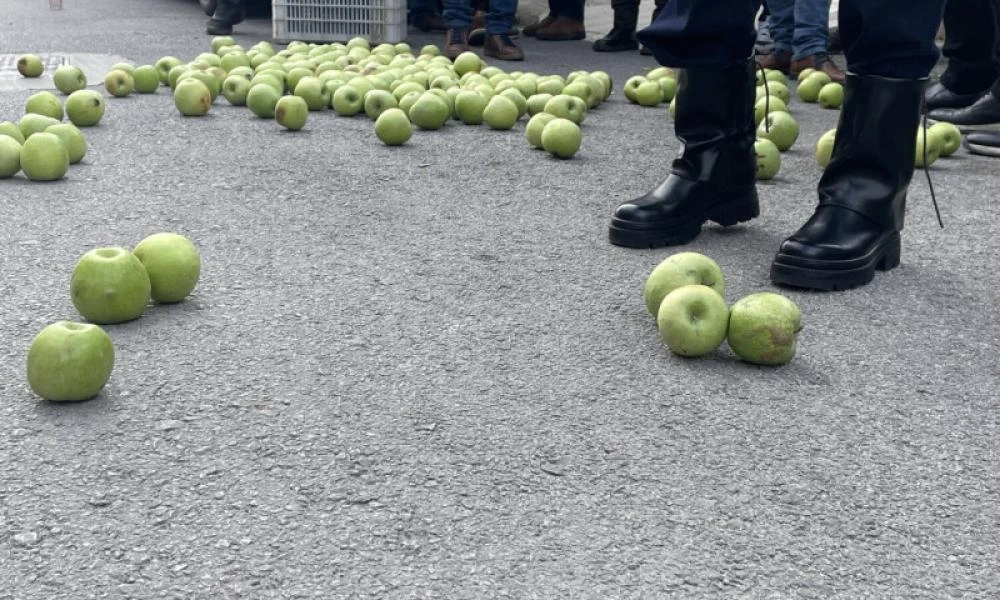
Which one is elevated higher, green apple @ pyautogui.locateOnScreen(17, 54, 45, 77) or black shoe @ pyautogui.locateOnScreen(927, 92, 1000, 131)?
black shoe @ pyautogui.locateOnScreen(927, 92, 1000, 131)

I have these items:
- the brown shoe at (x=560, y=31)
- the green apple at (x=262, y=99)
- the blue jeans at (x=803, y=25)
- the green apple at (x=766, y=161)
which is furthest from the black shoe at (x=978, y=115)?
the brown shoe at (x=560, y=31)

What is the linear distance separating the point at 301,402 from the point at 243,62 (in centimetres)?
451

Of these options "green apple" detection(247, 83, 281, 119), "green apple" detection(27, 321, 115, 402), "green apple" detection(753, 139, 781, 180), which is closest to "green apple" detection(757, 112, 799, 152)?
"green apple" detection(753, 139, 781, 180)

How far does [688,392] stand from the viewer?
2.31m

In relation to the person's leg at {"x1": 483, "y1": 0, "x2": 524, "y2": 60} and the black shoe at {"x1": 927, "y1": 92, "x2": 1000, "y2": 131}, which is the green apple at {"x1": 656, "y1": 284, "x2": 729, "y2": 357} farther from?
the person's leg at {"x1": 483, "y1": 0, "x2": 524, "y2": 60}

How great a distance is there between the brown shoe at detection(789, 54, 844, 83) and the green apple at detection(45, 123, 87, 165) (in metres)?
4.11

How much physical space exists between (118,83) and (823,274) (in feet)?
13.2

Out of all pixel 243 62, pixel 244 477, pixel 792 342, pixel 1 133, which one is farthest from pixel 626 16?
pixel 244 477

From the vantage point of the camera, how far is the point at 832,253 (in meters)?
2.92

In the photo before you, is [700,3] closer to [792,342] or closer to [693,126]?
[693,126]

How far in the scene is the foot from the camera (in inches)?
115

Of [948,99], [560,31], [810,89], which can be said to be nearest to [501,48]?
[560,31]

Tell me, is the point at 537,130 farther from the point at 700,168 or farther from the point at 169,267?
the point at 169,267

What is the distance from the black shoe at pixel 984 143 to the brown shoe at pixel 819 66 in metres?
1.69
